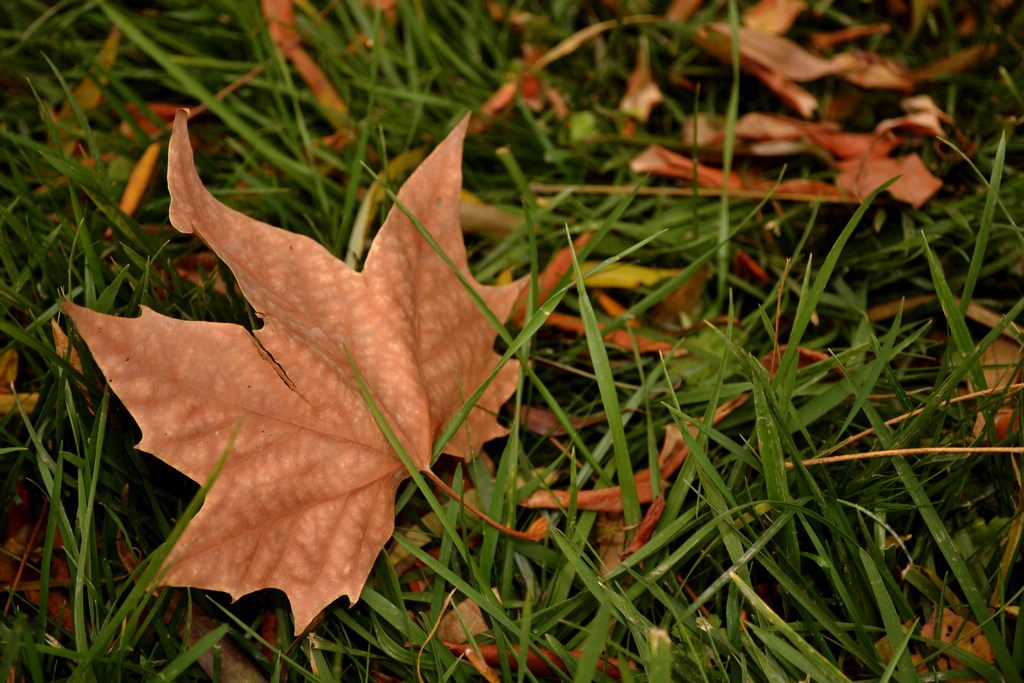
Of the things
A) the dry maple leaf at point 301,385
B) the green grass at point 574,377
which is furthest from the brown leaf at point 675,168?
the dry maple leaf at point 301,385

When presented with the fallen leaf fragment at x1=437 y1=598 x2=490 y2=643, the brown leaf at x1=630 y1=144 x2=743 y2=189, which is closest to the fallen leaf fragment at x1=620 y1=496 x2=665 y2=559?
the fallen leaf fragment at x1=437 y1=598 x2=490 y2=643

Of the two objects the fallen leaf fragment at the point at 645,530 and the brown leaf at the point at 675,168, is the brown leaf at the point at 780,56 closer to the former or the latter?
the brown leaf at the point at 675,168

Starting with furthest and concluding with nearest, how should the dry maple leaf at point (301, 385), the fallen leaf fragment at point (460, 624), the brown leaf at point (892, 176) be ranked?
the brown leaf at point (892, 176) < the fallen leaf fragment at point (460, 624) < the dry maple leaf at point (301, 385)

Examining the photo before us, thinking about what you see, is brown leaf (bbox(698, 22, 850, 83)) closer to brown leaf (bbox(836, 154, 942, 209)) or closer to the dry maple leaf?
brown leaf (bbox(836, 154, 942, 209))

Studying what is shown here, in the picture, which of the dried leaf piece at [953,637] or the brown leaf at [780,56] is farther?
the brown leaf at [780,56]

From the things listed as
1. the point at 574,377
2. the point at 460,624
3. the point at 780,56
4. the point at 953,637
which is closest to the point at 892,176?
the point at 780,56

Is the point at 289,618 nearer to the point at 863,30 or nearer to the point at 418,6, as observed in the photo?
the point at 418,6

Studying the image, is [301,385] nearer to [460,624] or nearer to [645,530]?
[460,624]
